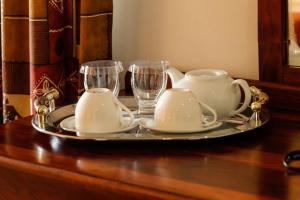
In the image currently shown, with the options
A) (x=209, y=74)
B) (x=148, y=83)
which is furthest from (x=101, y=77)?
(x=209, y=74)

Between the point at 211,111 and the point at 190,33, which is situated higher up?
the point at 190,33

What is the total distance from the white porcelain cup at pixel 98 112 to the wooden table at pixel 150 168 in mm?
27

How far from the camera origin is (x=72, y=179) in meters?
0.85

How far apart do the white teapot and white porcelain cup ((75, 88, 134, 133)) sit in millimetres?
141

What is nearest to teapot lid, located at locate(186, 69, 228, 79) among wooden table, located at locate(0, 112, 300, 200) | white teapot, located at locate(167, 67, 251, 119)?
white teapot, located at locate(167, 67, 251, 119)

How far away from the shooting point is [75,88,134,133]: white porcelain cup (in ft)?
3.19

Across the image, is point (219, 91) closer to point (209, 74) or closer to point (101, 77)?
point (209, 74)

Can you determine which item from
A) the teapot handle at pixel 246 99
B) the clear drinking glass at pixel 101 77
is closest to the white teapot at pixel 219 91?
the teapot handle at pixel 246 99

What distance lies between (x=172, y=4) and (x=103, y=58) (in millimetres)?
175

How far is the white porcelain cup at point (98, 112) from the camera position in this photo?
972 mm

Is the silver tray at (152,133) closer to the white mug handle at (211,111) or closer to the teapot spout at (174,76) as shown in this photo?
the white mug handle at (211,111)

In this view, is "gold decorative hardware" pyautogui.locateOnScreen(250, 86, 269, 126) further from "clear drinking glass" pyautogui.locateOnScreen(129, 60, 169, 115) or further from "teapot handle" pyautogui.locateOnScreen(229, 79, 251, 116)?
"clear drinking glass" pyautogui.locateOnScreen(129, 60, 169, 115)

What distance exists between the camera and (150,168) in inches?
34.3

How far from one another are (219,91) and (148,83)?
12 cm
